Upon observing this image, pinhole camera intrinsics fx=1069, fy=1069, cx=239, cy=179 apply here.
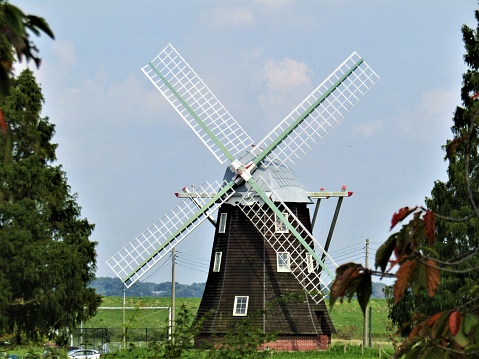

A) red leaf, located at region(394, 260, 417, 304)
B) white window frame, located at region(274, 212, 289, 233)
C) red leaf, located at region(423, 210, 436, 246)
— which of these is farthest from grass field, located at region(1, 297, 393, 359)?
red leaf, located at region(394, 260, 417, 304)

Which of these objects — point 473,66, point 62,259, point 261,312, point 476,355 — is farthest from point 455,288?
point 476,355

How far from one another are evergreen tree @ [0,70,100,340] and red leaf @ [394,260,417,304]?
86.4 feet

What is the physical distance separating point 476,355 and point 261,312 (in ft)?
20.7

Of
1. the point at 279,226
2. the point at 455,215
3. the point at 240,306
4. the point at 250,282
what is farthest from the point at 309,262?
the point at 455,215

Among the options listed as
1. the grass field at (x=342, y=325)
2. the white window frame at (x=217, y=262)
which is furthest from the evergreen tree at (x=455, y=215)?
the white window frame at (x=217, y=262)

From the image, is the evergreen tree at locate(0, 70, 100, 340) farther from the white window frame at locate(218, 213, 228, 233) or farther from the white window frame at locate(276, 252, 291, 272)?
the white window frame at locate(276, 252, 291, 272)

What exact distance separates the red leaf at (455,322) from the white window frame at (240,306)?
2978 cm

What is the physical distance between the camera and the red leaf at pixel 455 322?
4.11m

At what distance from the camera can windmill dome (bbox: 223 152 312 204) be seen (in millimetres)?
33531

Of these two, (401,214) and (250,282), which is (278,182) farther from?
(401,214)

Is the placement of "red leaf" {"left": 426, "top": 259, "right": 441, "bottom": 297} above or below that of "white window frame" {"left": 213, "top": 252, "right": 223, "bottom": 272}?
below

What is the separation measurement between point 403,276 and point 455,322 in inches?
11.0

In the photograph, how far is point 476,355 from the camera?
425 centimetres

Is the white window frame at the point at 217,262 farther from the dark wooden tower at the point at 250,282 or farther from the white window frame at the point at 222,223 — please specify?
the white window frame at the point at 222,223
